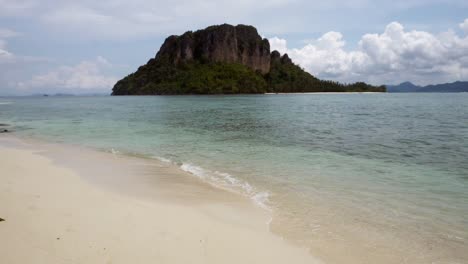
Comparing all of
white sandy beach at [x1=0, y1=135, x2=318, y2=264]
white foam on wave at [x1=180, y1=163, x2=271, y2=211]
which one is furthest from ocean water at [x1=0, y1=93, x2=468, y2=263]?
white sandy beach at [x1=0, y1=135, x2=318, y2=264]

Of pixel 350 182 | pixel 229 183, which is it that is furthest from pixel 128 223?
pixel 350 182

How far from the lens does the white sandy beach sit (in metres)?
5.12

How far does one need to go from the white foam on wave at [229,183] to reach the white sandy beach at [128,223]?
0.47 meters

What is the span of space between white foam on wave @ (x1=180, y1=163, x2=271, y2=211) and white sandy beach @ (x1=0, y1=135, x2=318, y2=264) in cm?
47

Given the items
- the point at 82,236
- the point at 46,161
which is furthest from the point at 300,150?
the point at 82,236

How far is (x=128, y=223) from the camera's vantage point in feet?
21.1

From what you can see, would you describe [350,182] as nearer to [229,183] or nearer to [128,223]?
[229,183]

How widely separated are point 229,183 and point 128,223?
4614 mm

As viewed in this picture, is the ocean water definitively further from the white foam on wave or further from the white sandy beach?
the white sandy beach

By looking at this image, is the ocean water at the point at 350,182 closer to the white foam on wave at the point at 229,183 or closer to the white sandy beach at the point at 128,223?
the white foam on wave at the point at 229,183

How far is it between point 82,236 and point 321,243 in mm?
4274

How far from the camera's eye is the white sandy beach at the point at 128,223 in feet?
16.8

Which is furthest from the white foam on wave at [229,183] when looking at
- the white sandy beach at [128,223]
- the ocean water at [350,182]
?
the white sandy beach at [128,223]

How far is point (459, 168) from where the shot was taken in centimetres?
1245
